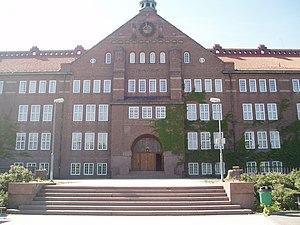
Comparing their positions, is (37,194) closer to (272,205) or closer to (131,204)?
(131,204)

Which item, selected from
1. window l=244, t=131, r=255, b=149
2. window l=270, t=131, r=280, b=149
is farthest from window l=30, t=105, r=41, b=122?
window l=270, t=131, r=280, b=149

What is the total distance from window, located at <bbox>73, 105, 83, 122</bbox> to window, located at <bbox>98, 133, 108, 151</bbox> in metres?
3.22

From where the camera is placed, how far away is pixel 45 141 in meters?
34.2

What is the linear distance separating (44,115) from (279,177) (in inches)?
1078

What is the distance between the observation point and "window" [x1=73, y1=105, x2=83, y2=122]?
34.4 m

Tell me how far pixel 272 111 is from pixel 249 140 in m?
4.59

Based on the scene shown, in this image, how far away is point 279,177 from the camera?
1631cm

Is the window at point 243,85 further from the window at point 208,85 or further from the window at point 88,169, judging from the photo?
the window at point 88,169

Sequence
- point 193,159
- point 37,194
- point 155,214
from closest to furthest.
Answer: point 155,214, point 37,194, point 193,159

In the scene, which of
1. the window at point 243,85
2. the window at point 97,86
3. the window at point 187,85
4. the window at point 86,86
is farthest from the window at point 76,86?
the window at point 243,85

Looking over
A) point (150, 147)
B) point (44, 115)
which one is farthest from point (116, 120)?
point (44, 115)

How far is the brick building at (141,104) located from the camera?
3306 centimetres

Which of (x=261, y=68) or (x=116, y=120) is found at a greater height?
(x=261, y=68)

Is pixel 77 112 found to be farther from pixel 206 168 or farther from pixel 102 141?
pixel 206 168
